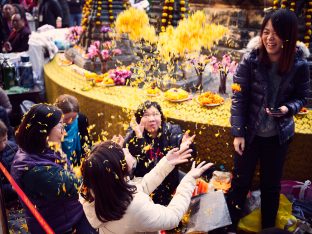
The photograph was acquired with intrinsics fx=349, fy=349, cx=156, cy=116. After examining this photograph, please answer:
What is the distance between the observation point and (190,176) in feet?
6.19

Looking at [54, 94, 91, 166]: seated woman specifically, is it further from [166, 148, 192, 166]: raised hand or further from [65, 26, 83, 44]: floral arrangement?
[65, 26, 83, 44]: floral arrangement

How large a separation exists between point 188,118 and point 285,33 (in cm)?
148

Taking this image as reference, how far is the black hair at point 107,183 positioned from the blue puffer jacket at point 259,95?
1150 millimetres

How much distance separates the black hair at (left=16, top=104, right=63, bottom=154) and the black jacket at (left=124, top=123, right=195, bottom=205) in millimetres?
850

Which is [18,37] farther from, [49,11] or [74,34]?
[49,11]

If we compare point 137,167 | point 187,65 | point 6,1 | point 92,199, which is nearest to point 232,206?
point 137,167

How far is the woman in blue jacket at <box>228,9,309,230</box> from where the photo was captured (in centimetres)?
229

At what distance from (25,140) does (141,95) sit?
86.1 inches

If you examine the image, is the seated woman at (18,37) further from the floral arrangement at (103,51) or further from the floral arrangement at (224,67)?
the floral arrangement at (224,67)

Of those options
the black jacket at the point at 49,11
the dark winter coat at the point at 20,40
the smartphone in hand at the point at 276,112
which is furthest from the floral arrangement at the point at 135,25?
the black jacket at the point at 49,11

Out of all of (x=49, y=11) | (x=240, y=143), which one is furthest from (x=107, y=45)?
(x=49, y=11)

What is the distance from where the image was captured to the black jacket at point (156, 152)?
2.87 m

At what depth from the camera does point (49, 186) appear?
6.85ft

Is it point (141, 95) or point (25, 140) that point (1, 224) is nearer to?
point (25, 140)
